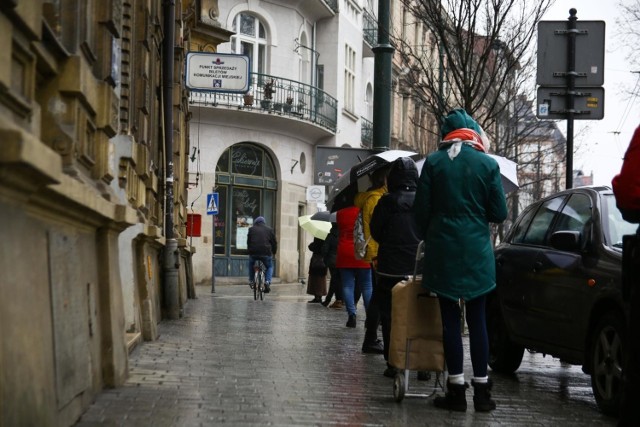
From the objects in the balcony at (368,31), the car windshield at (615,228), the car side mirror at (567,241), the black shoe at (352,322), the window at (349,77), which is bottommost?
the black shoe at (352,322)

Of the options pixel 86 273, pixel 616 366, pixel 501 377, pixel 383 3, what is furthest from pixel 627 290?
pixel 383 3

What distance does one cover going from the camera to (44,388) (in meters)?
5.57

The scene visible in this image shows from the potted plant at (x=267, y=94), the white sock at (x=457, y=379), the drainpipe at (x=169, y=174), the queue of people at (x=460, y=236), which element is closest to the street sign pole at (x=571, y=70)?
the drainpipe at (x=169, y=174)

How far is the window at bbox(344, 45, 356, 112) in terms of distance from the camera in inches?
1803

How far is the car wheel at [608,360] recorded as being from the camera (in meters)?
7.76

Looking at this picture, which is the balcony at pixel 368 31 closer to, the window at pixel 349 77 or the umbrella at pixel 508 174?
the window at pixel 349 77

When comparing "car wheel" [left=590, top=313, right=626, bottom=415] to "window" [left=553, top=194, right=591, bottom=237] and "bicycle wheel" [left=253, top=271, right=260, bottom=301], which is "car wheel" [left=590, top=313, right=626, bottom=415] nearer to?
"window" [left=553, top=194, right=591, bottom=237]

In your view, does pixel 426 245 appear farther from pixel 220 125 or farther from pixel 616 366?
pixel 220 125

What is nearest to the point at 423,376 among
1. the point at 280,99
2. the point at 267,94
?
the point at 267,94

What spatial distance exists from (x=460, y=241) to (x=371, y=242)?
391 cm

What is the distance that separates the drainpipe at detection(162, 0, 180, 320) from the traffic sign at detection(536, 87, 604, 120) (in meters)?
5.44

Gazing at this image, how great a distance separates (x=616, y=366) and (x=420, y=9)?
14326mm

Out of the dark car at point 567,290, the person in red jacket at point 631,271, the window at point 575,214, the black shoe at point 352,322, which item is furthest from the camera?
the black shoe at point 352,322

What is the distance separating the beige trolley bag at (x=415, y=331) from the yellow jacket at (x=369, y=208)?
330 centimetres
